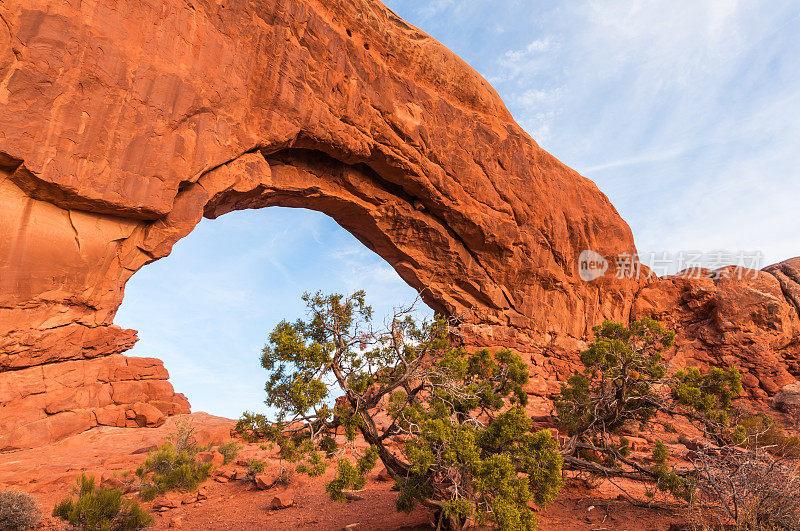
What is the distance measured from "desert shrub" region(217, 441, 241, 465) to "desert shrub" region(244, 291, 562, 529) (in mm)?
6179

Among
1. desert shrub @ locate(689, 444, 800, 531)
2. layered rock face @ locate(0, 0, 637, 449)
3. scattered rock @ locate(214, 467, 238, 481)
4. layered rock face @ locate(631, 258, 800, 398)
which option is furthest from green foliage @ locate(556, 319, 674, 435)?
layered rock face @ locate(631, 258, 800, 398)

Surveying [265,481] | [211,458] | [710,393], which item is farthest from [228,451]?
[710,393]

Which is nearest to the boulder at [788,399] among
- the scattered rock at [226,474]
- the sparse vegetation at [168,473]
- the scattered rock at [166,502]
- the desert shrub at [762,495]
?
the desert shrub at [762,495]

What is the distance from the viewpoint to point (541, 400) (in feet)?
62.5

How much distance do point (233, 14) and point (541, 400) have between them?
61.1 ft

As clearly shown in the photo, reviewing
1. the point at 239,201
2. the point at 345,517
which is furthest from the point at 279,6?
the point at 345,517

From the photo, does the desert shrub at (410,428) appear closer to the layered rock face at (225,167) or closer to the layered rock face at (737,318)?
the layered rock face at (225,167)

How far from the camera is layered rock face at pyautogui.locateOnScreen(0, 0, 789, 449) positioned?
32.1ft

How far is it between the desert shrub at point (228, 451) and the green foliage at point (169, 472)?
166cm

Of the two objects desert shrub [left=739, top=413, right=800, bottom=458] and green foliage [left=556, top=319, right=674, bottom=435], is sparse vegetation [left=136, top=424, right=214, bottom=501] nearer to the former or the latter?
green foliage [left=556, top=319, right=674, bottom=435]

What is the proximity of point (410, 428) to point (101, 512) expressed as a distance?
5.41 metres

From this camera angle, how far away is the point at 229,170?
12953mm

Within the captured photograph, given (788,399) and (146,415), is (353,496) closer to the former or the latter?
(146,415)

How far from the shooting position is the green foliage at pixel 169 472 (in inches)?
369
